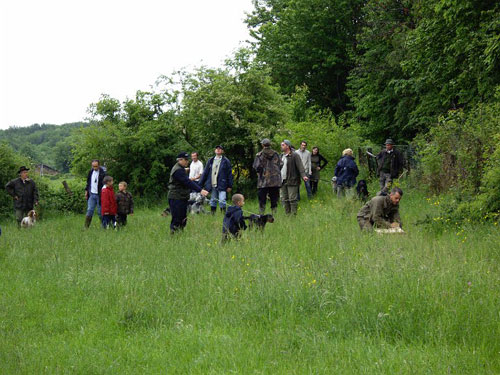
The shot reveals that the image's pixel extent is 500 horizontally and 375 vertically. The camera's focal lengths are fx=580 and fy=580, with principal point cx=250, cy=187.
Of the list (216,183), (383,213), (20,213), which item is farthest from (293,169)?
(20,213)

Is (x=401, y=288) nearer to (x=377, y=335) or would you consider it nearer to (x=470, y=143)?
(x=377, y=335)

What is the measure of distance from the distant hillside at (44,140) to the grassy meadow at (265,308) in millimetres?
74698

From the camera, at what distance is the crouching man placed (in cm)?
1074

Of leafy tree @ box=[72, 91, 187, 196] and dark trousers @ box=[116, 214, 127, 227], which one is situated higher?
leafy tree @ box=[72, 91, 187, 196]

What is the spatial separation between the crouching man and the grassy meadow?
67 centimetres

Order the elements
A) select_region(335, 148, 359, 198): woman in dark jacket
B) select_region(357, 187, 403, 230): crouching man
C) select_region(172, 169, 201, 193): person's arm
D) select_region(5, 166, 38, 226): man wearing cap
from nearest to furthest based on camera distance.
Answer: select_region(357, 187, 403, 230): crouching man → select_region(172, 169, 201, 193): person's arm → select_region(5, 166, 38, 226): man wearing cap → select_region(335, 148, 359, 198): woman in dark jacket

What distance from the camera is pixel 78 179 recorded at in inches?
940

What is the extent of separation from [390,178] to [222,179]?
5.71 m

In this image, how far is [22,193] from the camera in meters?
16.5

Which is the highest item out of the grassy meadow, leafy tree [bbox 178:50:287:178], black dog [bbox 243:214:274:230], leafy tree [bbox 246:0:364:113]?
leafy tree [bbox 246:0:364:113]

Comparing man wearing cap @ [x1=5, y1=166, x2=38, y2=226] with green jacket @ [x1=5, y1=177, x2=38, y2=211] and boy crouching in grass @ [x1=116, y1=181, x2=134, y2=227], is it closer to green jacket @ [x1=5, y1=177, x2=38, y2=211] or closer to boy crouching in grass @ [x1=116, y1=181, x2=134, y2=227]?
green jacket @ [x1=5, y1=177, x2=38, y2=211]

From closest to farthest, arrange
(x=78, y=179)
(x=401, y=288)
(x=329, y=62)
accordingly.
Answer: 1. (x=401, y=288)
2. (x=78, y=179)
3. (x=329, y=62)

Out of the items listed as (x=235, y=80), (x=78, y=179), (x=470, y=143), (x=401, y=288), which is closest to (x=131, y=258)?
(x=401, y=288)

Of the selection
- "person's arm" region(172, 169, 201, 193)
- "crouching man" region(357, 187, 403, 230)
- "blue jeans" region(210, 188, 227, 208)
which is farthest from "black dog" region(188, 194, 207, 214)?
"crouching man" region(357, 187, 403, 230)
